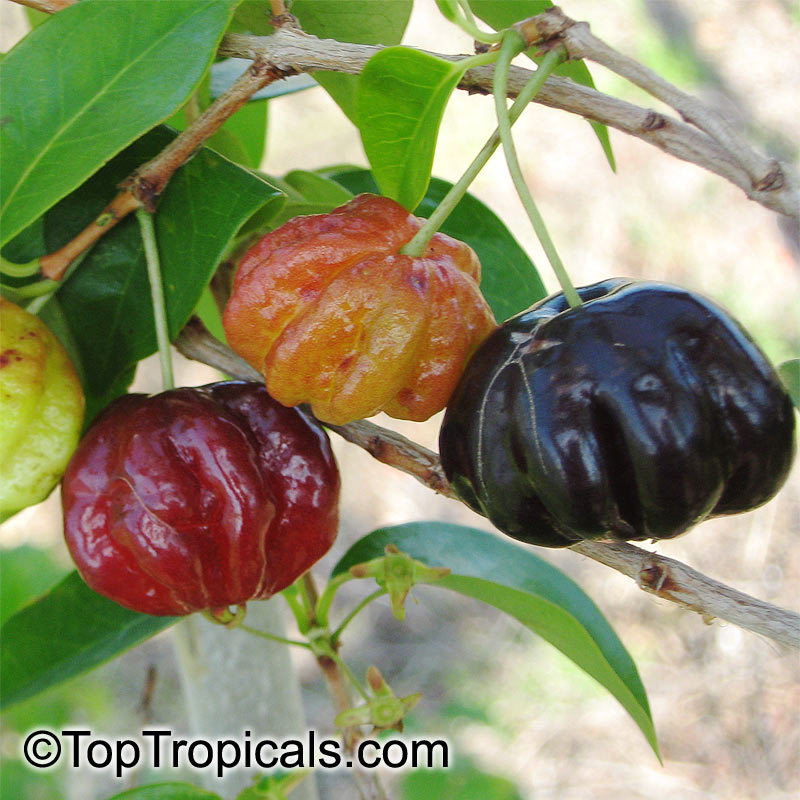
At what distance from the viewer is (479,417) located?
660mm

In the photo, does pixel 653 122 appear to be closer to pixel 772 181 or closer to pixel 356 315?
pixel 772 181

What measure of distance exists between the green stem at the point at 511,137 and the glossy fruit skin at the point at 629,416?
0.02 m

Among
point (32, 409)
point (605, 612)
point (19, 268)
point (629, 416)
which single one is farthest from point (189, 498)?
point (605, 612)

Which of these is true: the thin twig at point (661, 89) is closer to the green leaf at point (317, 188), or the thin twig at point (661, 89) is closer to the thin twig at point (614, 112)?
the thin twig at point (614, 112)

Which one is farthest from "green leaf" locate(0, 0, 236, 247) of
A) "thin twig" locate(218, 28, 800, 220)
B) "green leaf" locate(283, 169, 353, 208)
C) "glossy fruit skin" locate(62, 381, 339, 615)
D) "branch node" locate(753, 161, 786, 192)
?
"branch node" locate(753, 161, 786, 192)

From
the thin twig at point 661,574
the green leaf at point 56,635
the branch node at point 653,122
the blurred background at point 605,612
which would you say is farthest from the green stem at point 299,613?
the blurred background at point 605,612

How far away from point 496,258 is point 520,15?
0.77 ft

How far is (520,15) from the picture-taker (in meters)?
0.89

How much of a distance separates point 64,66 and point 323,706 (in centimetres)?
242

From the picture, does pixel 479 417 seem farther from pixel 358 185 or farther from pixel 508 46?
pixel 358 185

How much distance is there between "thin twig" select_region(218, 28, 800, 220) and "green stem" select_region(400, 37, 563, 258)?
0.09 feet

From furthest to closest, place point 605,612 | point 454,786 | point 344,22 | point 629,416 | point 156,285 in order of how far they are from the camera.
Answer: point 605,612 → point 454,786 → point 344,22 → point 156,285 → point 629,416

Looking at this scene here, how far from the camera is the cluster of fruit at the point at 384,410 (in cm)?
62

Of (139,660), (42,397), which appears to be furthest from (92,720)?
(42,397)
